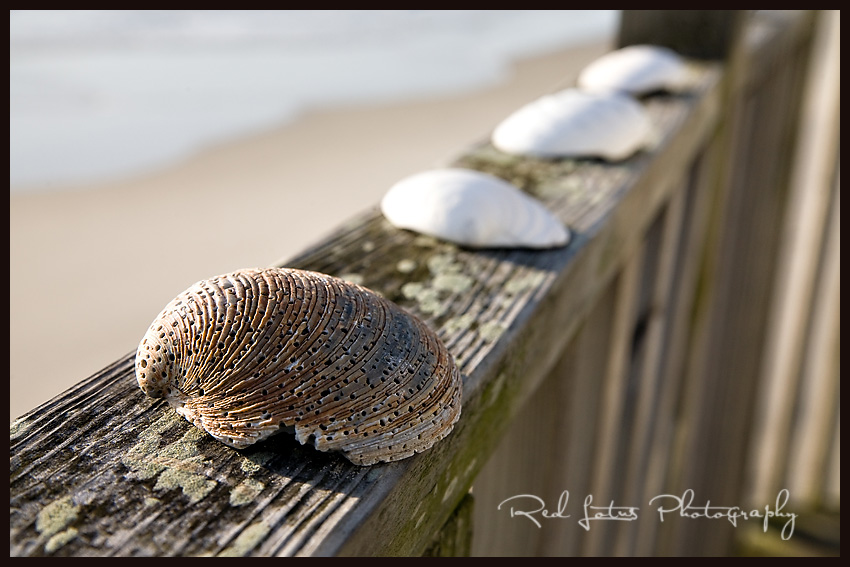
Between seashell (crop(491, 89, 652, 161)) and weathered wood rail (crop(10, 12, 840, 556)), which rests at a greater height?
seashell (crop(491, 89, 652, 161))

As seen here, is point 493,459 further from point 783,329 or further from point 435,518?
point 783,329

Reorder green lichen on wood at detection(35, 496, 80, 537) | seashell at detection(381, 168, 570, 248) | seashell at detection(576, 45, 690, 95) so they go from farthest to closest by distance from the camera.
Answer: seashell at detection(576, 45, 690, 95), seashell at detection(381, 168, 570, 248), green lichen on wood at detection(35, 496, 80, 537)

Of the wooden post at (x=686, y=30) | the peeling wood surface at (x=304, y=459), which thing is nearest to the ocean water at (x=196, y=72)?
the wooden post at (x=686, y=30)

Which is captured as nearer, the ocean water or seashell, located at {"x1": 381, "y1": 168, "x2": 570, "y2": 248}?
seashell, located at {"x1": 381, "y1": 168, "x2": 570, "y2": 248}

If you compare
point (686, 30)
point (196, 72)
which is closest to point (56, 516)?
point (686, 30)

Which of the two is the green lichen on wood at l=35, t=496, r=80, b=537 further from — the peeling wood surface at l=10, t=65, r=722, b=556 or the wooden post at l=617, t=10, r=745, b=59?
the wooden post at l=617, t=10, r=745, b=59

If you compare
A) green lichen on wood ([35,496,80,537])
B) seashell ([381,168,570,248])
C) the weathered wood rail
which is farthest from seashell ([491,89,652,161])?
green lichen on wood ([35,496,80,537])

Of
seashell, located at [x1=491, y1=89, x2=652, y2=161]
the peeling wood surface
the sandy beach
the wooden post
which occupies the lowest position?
the sandy beach
